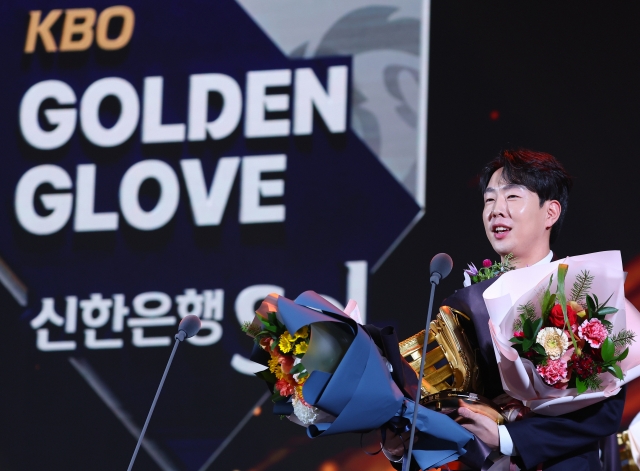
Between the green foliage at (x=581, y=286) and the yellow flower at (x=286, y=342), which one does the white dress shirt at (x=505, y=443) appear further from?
the yellow flower at (x=286, y=342)

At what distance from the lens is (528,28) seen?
13.7ft

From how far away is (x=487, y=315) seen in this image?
2359 millimetres

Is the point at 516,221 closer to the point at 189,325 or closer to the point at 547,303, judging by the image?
the point at 547,303

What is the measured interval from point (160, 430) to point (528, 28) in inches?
97.1

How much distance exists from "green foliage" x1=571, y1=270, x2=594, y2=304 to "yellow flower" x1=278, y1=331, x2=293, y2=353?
68 centimetres

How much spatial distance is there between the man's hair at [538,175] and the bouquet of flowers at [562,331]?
53cm

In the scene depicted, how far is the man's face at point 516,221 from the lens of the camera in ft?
8.62

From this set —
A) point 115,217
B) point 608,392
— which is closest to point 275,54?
point 115,217

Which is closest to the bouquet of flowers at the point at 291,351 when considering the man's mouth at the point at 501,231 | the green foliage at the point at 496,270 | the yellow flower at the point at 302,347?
the yellow flower at the point at 302,347

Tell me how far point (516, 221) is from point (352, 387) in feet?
2.96

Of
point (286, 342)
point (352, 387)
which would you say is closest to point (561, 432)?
point (352, 387)

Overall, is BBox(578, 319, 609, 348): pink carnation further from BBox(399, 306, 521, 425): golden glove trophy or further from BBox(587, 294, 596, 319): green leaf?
BBox(399, 306, 521, 425): golden glove trophy

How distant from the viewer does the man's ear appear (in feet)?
8.82

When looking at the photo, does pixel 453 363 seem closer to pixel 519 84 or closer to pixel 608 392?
pixel 608 392
